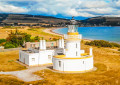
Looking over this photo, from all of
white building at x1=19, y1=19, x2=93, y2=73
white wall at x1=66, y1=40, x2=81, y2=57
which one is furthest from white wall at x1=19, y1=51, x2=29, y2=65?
white wall at x1=66, y1=40, x2=81, y2=57

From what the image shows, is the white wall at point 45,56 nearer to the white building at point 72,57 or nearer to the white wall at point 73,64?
the white building at point 72,57

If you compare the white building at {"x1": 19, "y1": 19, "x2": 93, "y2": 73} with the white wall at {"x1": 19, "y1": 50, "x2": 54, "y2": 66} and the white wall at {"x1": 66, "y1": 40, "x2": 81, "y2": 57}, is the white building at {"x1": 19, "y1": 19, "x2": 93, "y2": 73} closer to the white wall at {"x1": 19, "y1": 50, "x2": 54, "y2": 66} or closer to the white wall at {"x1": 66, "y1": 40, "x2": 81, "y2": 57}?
the white wall at {"x1": 66, "y1": 40, "x2": 81, "y2": 57}

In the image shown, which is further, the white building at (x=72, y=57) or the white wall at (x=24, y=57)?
the white wall at (x=24, y=57)

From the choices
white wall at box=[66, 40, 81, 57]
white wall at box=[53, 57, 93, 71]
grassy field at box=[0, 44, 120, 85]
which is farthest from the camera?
white wall at box=[66, 40, 81, 57]

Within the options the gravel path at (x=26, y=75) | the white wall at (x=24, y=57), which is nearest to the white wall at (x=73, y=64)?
the gravel path at (x=26, y=75)

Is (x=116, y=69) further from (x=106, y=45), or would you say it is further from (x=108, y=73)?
(x=106, y=45)

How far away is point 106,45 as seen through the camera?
2196 inches

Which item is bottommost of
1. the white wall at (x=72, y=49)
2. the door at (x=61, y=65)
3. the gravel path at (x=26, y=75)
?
the gravel path at (x=26, y=75)

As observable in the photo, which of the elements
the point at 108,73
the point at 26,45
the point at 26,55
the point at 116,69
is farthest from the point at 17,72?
the point at 26,45

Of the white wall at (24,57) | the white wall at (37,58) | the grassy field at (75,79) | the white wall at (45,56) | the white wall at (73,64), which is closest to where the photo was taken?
the grassy field at (75,79)

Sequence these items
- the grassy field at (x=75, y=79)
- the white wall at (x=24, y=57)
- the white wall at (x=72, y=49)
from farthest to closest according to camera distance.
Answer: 1. the white wall at (x=24, y=57)
2. the white wall at (x=72, y=49)
3. the grassy field at (x=75, y=79)

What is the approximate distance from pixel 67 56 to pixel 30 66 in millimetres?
6658

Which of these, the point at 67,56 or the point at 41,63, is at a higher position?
the point at 67,56

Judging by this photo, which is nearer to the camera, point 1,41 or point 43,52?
point 43,52
